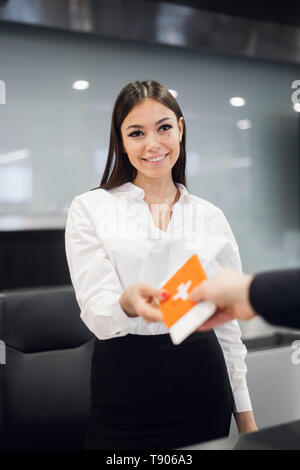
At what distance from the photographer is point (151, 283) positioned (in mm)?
875

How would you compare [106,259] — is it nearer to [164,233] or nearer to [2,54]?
[164,233]

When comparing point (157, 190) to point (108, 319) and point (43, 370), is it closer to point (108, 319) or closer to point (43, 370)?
point (108, 319)

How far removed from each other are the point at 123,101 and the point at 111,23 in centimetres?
207

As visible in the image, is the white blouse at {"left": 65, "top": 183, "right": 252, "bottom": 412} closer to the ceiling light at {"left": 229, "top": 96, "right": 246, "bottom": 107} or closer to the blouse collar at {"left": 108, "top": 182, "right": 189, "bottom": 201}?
the blouse collar at {"left": 108, "top": 182, "right": 189, "bottom": 201}

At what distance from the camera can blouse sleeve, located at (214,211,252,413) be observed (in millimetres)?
1109

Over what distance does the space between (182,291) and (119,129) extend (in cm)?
52

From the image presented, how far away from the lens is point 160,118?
1.08 meters

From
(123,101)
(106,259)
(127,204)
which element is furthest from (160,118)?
(106,259)

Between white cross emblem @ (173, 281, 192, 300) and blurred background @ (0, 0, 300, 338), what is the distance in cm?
195

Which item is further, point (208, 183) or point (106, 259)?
point (208, 183)

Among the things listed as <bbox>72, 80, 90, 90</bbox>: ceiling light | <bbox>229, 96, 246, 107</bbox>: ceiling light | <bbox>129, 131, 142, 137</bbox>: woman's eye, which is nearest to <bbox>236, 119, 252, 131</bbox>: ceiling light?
<bbox>229, 96, 246, 107</bbox>: ceiling light

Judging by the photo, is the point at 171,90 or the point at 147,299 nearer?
the point at 147,299

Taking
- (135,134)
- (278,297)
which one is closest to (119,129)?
(135,134)

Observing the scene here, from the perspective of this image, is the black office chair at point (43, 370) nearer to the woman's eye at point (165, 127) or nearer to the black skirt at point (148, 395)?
the black skirt at point (148, 395)
